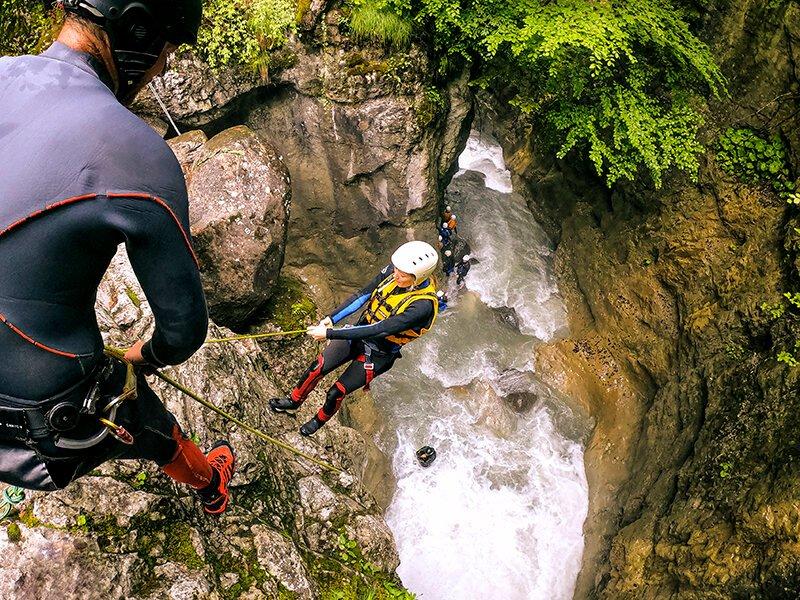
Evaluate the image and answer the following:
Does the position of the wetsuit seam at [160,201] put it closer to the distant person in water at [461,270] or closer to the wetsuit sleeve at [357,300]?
the wetsuit sleeve at [357,300]

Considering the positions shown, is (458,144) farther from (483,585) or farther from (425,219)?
(483,585)

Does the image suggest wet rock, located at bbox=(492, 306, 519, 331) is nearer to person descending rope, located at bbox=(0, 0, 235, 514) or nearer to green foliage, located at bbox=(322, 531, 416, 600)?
green foliage, located at bbox=(322, 531, 416, 600)

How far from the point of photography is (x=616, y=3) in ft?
22.9

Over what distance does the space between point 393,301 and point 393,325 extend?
272 mm

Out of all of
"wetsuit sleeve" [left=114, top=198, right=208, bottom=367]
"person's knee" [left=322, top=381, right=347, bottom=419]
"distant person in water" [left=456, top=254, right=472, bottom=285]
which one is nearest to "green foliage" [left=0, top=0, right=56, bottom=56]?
"person's knee" [left=322, top=381, right=347, bottom=419]

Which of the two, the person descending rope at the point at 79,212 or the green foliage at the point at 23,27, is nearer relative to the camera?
the person descending rope at the point at 79,212

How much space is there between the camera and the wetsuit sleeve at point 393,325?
4973 millimetres

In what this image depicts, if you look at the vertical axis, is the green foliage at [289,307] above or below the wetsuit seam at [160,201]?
below

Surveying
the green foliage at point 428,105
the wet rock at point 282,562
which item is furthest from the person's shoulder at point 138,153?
the green foliage at point 428,105

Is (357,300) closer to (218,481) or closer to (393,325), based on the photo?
(393,325)

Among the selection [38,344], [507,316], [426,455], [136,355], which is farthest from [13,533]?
[507,316]

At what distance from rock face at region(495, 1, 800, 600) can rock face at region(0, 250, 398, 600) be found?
12.5 ft

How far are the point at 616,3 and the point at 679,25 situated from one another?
0.91m

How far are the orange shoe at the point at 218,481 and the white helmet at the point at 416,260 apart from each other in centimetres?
217
